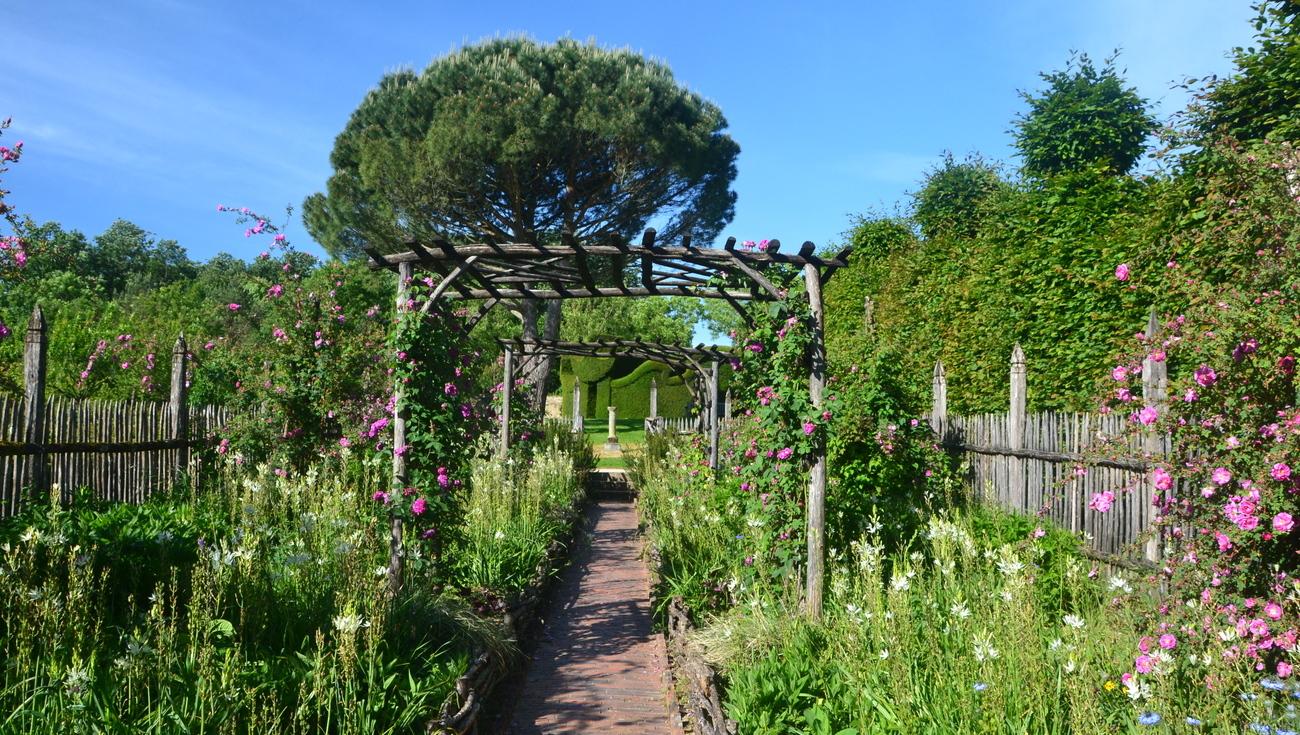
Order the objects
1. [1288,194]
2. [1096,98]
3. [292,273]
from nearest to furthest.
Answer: [1288,194], [292,273], [1096,98]

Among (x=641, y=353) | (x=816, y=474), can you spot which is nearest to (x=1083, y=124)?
(x=641, y=353)

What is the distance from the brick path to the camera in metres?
4.30

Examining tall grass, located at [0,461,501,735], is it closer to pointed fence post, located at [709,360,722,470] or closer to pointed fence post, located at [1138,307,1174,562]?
pointed fence post, located at [1138,307,1174,562]

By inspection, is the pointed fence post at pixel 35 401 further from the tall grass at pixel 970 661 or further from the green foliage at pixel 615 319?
the green foliage at pixel 615 319

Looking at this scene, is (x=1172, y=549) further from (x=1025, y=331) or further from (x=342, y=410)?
(x=342, y=410)

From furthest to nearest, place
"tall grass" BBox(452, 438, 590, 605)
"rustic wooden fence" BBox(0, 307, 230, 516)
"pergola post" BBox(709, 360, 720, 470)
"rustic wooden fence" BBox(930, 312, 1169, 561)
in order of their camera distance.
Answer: "pergola post" BBox(709, 360, 720, 470), "rustic wooden fence" BBox(0, 307, 230, 516), "tall grass" BBox(452, 438, 590, 605), "rustic wooden fence" BBox(930, 312, 1169, 561)

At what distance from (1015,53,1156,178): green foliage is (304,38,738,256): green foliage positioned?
6.11 m

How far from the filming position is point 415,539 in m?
5.31

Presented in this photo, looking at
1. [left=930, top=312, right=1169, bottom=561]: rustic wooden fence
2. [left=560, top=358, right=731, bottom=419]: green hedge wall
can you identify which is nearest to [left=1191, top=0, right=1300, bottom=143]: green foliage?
[left=930, top=312, right=1169, bottom=561]: rustic wooden fence

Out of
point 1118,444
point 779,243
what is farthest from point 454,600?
point 1118,444

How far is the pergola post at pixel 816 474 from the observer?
498 cm

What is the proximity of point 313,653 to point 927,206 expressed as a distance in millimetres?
18600

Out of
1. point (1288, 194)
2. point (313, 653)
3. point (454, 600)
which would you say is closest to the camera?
point (1288, 194)

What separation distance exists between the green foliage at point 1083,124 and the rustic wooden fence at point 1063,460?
1045 cm
